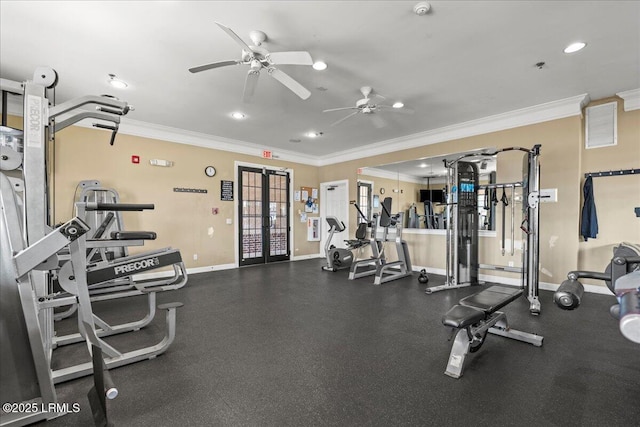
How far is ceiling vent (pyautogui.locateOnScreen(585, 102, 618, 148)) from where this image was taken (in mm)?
4074

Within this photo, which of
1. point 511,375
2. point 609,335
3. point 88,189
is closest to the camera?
point 511,375

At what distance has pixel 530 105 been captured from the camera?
4.35 meters

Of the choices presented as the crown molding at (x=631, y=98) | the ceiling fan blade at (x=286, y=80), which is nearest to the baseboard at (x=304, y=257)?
the ceiling fan blade at (x=286, y=80)

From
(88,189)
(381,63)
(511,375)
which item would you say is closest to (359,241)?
(381,63)

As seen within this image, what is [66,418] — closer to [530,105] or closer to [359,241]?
[359,241]

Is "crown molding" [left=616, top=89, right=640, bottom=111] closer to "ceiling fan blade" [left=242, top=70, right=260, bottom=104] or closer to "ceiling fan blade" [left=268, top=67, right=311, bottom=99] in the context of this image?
"ceiling fan blade" [left=268, top=67, right=311, bottom=99]

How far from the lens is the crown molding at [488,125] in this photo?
4164 millimetres

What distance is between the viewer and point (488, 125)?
4.93 m

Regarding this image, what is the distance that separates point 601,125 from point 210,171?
6865 millimetres

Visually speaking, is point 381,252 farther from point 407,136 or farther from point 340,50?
point 340,50

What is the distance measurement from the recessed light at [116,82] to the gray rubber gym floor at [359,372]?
292 cm

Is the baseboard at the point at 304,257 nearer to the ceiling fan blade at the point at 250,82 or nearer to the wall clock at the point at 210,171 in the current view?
the wall clock at the point at 210,171

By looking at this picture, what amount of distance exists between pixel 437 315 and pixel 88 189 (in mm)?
5478

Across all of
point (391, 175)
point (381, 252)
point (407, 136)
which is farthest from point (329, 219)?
point (407, 136)
